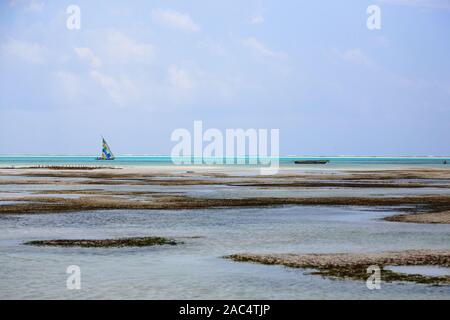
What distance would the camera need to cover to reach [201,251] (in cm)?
2312

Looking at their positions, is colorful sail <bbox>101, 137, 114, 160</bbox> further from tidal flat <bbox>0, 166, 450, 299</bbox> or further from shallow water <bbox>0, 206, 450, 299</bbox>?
shallow water <bbox>0, 206, 450, 299</bbox>

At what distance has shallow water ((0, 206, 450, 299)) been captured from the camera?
17031 mm

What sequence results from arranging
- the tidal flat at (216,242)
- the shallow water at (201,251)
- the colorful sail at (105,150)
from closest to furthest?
the shallow water at (201,251) → the tidal flat at (216,242) → the colorful sail at (105,150)

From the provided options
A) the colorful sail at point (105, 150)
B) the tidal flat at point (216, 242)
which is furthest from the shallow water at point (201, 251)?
the colorful sail at point (105, 150)

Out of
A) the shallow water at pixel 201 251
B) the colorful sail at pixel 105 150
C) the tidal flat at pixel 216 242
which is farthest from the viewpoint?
the colorful sail at pixel 105 150

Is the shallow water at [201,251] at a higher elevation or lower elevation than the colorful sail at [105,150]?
lower

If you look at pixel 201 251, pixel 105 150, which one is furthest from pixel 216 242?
pixel 105 150

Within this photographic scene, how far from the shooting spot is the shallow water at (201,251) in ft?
55.9

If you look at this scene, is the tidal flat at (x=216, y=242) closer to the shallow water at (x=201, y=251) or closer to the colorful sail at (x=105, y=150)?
the shallow water at (x=201, y=251)

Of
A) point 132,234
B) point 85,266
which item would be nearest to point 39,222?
point 132,234

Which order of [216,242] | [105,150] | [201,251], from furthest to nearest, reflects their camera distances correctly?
[105,150] → [216,242] → [201,251]

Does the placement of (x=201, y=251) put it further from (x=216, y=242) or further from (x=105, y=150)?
(x=105, y=150)
